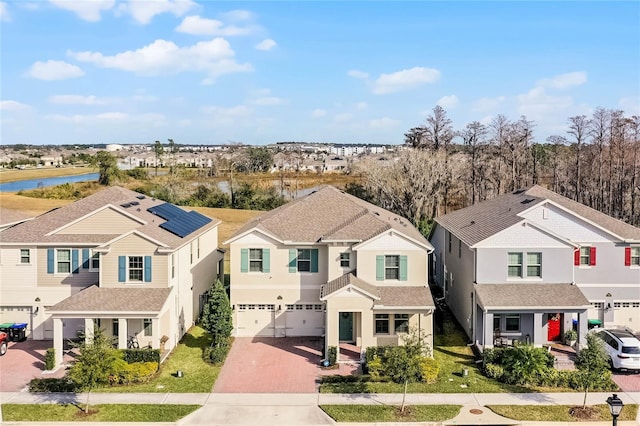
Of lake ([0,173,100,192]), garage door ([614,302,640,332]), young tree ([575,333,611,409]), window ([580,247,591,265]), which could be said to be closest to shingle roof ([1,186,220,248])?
young tree ([575,333,611,409])

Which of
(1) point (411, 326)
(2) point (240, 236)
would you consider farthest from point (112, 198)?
(1) point (411, 326)

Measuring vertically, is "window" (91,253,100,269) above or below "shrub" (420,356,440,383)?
above

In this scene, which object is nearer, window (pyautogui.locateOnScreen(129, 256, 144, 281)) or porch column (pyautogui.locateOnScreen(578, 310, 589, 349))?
porch column (pyautogui.locateOnScreen(578, 310, 589, 349))

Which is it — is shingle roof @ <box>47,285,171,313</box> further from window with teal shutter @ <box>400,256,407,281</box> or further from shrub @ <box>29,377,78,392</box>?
window with teal shutter @ <box>400,256,407,281</box>

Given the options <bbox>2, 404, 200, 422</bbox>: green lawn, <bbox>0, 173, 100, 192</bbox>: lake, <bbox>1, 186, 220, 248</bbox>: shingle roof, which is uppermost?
<bbox>0, 173, 100, 192</bbox>: lake

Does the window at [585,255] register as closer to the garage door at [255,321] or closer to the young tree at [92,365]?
the garage door at [255,321]

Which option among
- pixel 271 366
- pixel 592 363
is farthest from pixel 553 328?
pixel 271 366

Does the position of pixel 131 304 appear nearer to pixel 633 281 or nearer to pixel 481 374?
pixel 481 374
